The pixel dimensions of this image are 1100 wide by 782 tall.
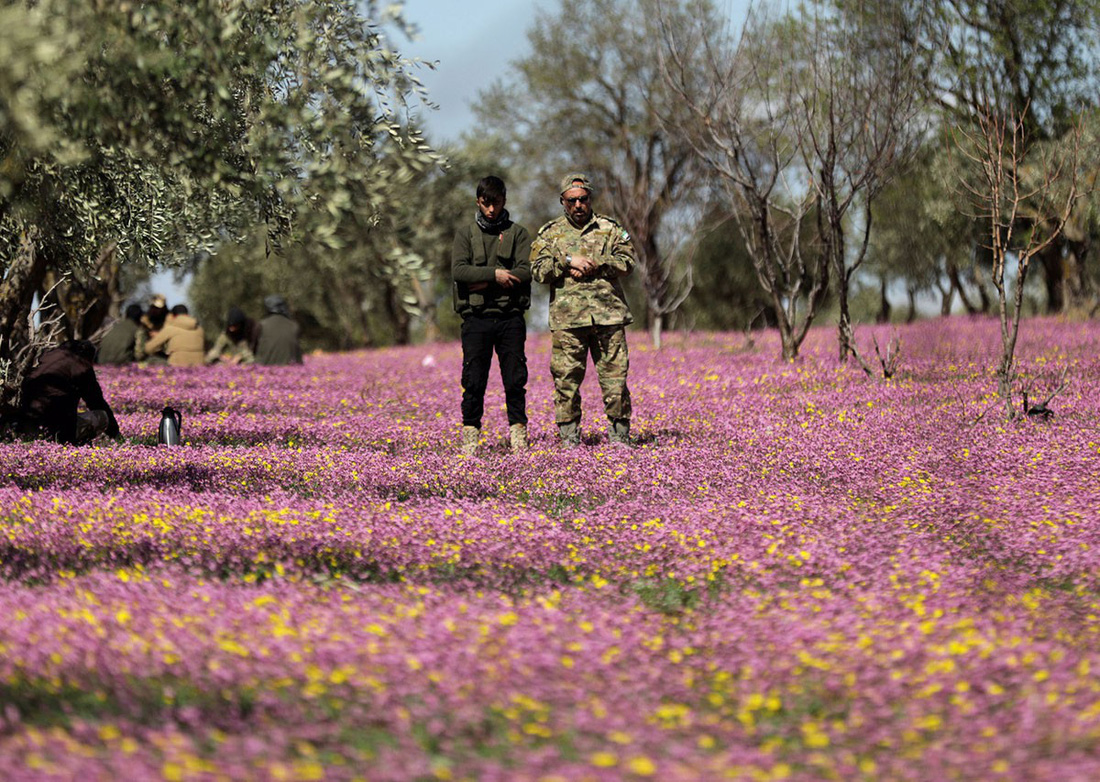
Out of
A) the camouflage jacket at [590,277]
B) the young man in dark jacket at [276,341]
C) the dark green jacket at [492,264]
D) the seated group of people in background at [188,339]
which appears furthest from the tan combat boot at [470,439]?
the young man in dark jacket at [276,341]

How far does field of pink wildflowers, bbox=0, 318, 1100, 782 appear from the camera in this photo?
4496 millimetres

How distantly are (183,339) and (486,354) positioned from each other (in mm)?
17068

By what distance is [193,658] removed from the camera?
207 inches

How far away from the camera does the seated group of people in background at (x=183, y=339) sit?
26891 millimetres

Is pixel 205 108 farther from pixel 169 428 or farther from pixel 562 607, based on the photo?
pixel 169 428

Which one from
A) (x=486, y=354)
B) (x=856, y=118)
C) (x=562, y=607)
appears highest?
(x=856, y=118)

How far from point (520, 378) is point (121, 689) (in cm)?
803

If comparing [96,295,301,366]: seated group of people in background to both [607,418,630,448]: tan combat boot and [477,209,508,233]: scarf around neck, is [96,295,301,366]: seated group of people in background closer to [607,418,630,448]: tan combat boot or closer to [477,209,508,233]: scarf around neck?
[477,209,508,233]: scarf around neck

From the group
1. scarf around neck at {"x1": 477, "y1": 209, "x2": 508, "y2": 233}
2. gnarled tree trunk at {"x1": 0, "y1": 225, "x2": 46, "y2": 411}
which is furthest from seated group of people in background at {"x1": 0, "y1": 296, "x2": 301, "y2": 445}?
scarf around neck at {"x1": 477, "y1": 209, "x2": 508, "y2": 233}

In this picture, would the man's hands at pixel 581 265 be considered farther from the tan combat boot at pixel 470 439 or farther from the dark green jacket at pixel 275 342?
the dark green jacket at pixel 275 342

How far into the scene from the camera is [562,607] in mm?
6609

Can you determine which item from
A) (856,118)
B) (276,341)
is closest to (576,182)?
(856,118)

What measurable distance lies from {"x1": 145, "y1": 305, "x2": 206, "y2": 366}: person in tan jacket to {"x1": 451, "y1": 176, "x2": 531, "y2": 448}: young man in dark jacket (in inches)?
657

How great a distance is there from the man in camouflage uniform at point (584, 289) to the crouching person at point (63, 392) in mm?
5906
